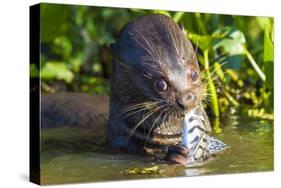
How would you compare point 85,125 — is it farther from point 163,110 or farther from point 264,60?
point 264,60

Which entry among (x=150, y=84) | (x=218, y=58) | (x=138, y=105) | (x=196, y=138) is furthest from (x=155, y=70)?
(x=218, y=58)

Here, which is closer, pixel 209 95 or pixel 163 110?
pixel 163 110

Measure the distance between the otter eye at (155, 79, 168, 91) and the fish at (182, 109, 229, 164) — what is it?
0.25 meters

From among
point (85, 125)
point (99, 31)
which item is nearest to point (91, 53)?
point (99, 31)

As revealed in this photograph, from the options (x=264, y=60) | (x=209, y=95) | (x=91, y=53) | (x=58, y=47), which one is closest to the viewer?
(x=209, y=95)

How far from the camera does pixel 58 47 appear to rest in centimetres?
681

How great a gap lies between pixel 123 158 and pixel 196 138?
52cm

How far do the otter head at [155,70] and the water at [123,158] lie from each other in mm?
314

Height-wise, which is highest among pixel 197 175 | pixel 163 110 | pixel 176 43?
pixel 176 43

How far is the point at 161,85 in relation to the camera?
5.04 meters

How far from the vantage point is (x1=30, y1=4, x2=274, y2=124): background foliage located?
5641 mm

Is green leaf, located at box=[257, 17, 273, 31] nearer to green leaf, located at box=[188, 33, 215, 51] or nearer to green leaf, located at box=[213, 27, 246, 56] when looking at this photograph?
green leaf, located at box=[213, 27, 246, 56]

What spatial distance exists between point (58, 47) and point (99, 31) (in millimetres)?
639

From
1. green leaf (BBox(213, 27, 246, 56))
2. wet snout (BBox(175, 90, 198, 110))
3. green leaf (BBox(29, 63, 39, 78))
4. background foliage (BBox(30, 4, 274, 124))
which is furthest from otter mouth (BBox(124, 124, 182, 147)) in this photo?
green leaf (BBox(213, 27, 246, 56))
